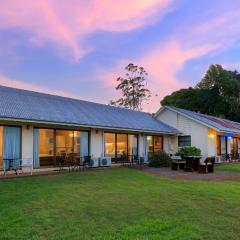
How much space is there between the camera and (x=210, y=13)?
664 inches

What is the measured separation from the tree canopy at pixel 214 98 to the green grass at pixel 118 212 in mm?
42815

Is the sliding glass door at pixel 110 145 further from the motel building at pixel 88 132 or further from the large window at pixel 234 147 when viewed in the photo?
the large window at pixel 234 147

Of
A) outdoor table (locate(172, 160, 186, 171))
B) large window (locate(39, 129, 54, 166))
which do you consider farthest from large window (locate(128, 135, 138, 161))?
large window (locate(39, 129, 54, 166))

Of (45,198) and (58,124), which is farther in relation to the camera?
(58,124)

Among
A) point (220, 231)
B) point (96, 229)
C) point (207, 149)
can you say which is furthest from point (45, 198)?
point (207, 149)

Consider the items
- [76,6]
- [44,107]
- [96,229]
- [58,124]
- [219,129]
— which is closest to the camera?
[96,229]

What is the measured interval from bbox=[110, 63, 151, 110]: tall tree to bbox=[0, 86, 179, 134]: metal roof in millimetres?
32005

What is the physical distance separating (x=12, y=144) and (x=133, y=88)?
4476cm

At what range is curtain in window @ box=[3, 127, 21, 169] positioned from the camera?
654 inches

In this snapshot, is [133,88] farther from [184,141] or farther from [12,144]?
[12,144]

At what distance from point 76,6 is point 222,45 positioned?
1033 cm

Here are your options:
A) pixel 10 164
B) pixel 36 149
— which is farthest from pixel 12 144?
pixel 36 149

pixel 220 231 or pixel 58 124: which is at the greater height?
pixel 58 124

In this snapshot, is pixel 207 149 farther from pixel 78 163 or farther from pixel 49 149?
pixel 49 149
